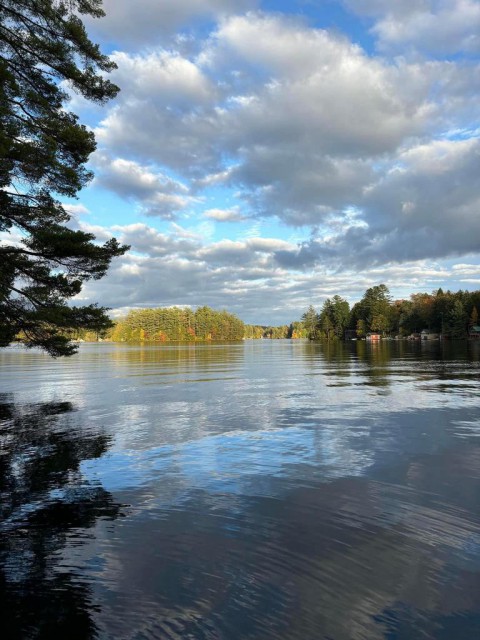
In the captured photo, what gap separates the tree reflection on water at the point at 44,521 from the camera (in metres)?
4.41

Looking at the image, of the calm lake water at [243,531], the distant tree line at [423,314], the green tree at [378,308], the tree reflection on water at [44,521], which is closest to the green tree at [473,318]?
the distant tree line at [423,314]

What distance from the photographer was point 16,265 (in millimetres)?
16031

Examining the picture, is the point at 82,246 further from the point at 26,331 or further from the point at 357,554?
the point at 357,554

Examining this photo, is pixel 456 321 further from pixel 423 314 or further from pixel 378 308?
pixel 378 308

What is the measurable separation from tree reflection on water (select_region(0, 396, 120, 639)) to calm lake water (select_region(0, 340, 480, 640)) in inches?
1.0

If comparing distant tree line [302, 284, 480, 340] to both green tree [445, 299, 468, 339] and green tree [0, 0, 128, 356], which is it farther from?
green tree [0, 0, 128, 356]

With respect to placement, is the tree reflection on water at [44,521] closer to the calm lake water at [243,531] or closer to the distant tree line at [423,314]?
the calm lake water at [243,531]

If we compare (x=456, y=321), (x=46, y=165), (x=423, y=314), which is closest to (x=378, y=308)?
(x=423, y=314)

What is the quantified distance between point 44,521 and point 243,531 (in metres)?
3.11

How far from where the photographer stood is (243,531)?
6.35m

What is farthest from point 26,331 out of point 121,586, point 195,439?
point 121,586

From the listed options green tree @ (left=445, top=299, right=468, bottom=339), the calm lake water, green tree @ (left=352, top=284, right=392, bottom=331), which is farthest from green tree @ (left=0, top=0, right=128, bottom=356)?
green tree @ (left=352, top=284, right=392, bottom=331)

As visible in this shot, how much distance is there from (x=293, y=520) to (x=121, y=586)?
2791mm

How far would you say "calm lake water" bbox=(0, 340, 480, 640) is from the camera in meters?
4.42
